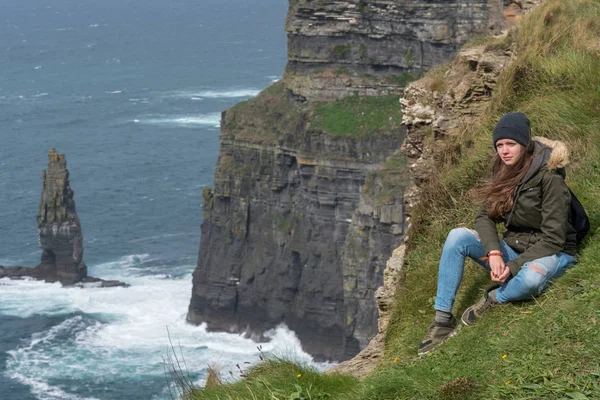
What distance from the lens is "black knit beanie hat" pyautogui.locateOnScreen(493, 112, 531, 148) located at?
11.6m

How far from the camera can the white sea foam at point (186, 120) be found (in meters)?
154

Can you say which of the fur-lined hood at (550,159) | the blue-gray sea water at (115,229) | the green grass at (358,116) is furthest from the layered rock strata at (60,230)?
the fur-lined hood at (550,159)

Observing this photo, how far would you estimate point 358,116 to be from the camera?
75.4 meters

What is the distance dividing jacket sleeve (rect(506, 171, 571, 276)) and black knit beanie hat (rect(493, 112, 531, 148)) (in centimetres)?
52

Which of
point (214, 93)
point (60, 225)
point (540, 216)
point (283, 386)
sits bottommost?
point (214, 93)

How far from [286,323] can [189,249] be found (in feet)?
81.4

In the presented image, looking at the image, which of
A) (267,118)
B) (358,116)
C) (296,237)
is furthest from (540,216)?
(267,118)

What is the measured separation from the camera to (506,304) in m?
11.3

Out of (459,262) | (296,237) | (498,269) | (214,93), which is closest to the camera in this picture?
(498,269)

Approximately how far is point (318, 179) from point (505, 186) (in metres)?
64.3

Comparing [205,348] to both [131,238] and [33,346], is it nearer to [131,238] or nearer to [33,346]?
[33,346]

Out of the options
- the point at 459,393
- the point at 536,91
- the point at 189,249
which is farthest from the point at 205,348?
the point at 459,393

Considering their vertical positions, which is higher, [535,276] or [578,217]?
[578,217]

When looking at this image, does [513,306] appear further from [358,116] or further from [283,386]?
[358,116]
